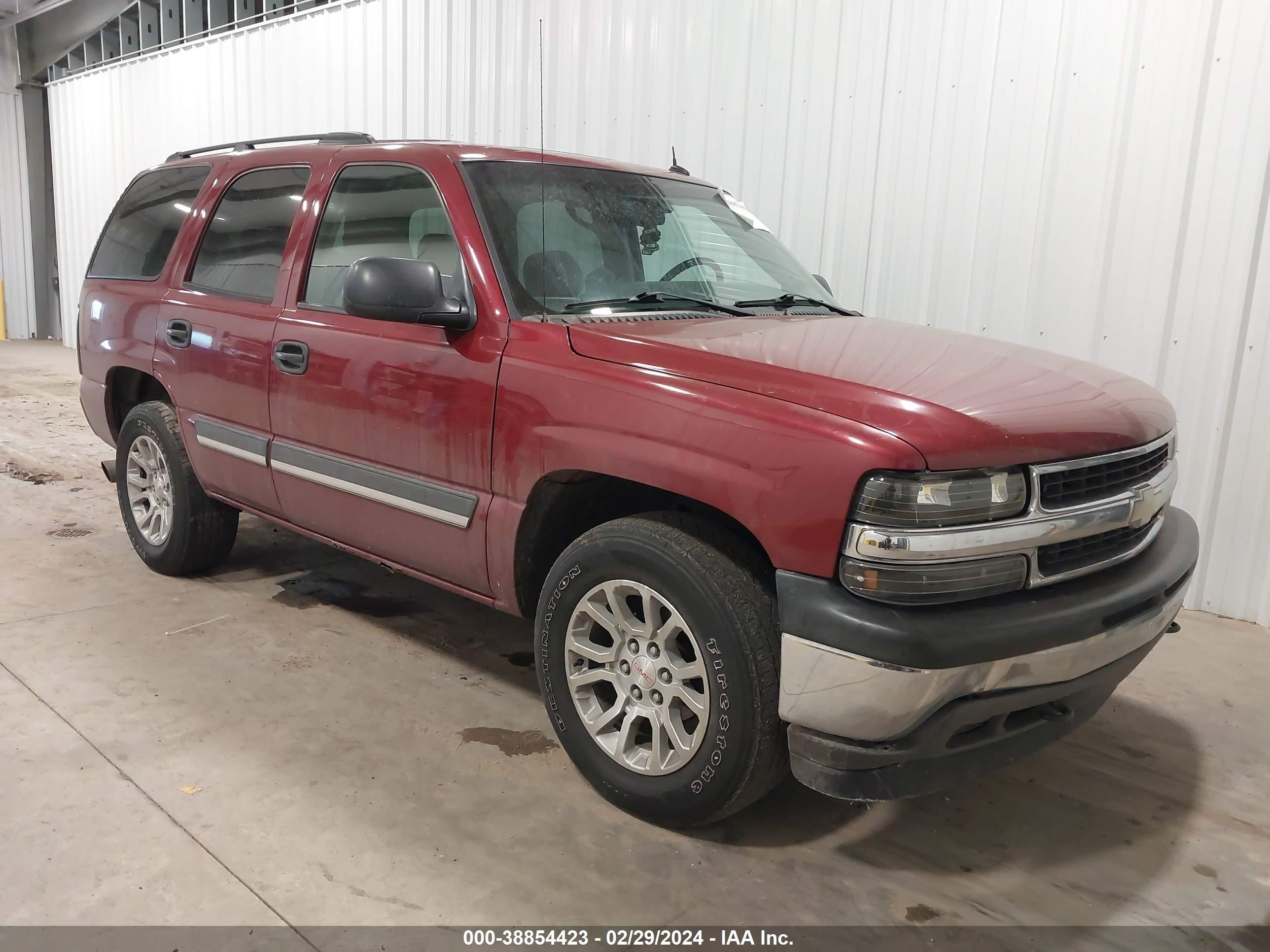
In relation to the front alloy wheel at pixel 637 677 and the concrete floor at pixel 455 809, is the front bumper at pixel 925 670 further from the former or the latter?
the concrete floor at pixel 455 809

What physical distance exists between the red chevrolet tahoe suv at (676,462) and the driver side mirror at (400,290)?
11 millimetres

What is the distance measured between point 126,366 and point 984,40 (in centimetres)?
455

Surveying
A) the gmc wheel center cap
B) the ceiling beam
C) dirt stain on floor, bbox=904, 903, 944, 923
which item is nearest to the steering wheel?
the gmc wheel center cap

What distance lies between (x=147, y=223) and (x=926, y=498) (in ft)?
13.3

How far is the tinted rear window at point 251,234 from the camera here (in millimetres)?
3695

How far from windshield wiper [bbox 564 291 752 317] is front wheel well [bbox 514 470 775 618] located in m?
0.54

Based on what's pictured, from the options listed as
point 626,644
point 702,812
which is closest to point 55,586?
point 626,644

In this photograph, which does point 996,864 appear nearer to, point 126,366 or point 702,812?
point 702,812

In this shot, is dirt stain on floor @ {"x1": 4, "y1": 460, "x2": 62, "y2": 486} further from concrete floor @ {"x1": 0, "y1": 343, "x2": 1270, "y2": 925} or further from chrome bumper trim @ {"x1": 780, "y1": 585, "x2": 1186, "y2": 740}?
chrome bumper trim @ {"x1": 780, "y1": 585, "x2": 1186, "y2": 740}

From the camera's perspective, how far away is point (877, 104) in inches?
208

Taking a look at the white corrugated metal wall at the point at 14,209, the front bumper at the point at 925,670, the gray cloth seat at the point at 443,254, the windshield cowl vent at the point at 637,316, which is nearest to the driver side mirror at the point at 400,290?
the gray cloth seat at the point at 443,254

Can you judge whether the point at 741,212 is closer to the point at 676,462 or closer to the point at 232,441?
the point at 676,462

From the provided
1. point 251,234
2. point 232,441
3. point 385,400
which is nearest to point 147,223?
point 251,234

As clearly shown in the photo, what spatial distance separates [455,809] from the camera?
2.67m
